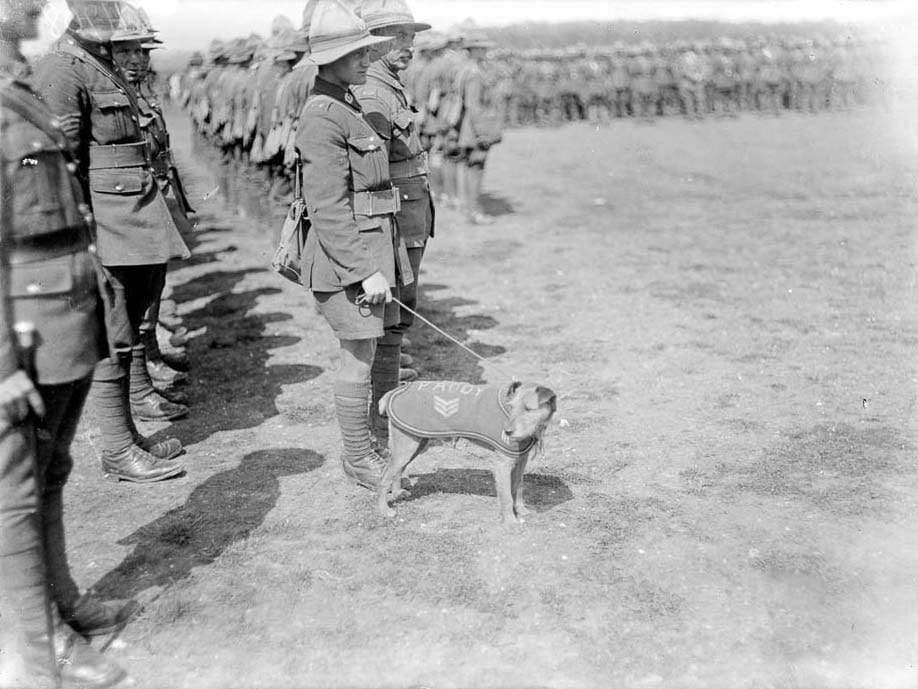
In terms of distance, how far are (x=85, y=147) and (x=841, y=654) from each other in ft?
13.2

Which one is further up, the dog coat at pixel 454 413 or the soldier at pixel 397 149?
the soldier at pixel 397 149

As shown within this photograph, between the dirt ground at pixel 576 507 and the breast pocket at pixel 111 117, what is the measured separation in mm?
1771

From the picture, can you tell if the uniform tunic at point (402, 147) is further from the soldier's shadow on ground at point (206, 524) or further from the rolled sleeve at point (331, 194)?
the soldier's shadow on ground at point (206, 524)

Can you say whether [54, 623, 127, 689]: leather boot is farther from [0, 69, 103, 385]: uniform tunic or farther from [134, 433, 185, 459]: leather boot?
[134, 433, 185, 459]: leather boot

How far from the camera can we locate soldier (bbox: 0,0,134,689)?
287cm

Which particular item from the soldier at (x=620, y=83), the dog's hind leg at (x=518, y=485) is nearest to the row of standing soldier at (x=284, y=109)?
the dog's hind leg at (x=518, y=485)

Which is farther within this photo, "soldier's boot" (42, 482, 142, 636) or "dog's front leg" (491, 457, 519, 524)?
"dog's front leg" (491, 457, 519, 524)

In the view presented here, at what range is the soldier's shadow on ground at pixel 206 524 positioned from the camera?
13.0ft

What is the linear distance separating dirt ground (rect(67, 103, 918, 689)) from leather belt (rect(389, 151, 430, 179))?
1551 millimetres

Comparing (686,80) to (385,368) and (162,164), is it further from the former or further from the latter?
(385,368)

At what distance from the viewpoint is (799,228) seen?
37.4ft

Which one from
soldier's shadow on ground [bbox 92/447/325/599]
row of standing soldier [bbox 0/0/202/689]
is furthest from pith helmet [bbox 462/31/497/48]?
row of standing soldier [bbox 0/0/202/689]

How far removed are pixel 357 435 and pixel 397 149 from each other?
5.37 feet

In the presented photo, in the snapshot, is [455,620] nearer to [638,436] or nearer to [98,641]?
[98,641]
